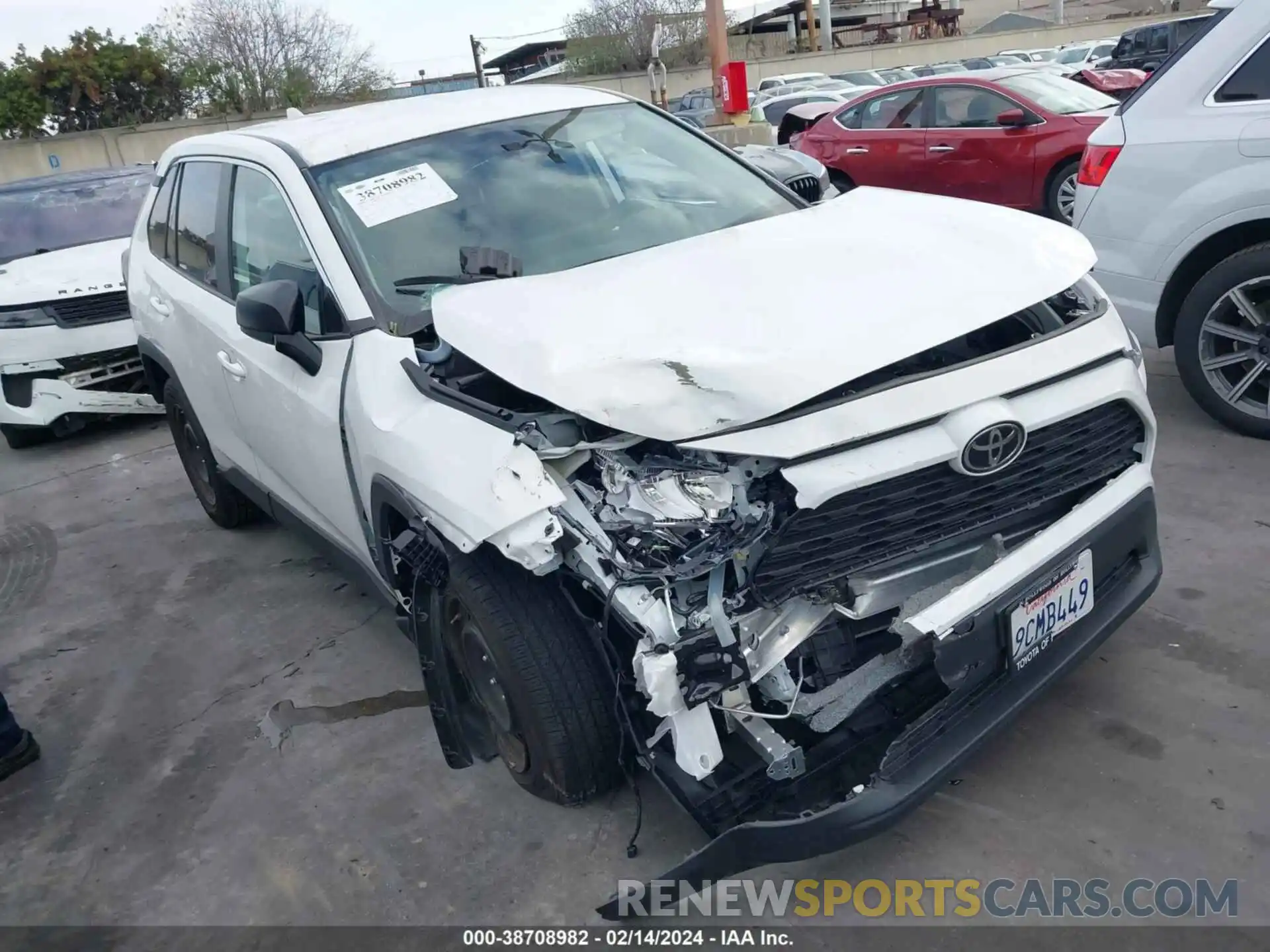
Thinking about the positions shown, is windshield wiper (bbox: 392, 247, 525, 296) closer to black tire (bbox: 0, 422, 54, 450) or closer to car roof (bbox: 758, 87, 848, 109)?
black tire (bbox: 0, 422, 54, 450)

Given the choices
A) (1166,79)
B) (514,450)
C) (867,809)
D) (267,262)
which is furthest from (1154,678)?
(267,262)

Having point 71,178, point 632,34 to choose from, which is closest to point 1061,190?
point 71,178

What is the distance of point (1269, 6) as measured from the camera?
4.14m

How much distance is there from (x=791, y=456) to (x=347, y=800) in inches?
69.4

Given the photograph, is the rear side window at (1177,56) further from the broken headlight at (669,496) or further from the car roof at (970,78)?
the car roof at (970,78)

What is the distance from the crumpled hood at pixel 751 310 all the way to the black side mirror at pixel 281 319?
0.47 metres

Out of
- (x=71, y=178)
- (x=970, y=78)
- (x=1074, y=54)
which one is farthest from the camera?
(x=1074, y=54)

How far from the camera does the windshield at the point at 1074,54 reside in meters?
25.2

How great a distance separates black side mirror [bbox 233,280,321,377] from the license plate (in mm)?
2071

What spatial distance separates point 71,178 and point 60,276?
176 cm

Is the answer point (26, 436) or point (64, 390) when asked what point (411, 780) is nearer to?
point (64, 390)

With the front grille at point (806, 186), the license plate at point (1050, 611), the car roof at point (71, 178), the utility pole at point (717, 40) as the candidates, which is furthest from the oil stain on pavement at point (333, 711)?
the utility pole at point (717, 40)

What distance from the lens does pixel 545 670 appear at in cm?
248

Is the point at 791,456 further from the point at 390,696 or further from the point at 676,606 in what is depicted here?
the point at 390,696
